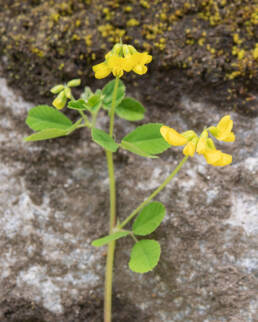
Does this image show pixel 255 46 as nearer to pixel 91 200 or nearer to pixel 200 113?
pixel 200 113

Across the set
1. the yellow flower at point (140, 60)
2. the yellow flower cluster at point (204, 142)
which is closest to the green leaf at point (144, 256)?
the yellow flower cluster at point (204, 142)

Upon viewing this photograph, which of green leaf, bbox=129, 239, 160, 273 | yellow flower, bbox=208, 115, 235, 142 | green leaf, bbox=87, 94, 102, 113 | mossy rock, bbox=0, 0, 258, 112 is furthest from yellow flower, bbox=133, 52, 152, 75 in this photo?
green leaf, bbox=129, 239, 160, 273

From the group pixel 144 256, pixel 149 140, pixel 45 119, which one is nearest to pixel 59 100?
pixel 45 119

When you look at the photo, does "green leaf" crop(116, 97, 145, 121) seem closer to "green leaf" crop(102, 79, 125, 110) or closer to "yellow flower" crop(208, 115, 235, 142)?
"green leaf" crop(102, 79, 125, 110)

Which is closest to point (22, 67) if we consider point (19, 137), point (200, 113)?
point (19, 137)

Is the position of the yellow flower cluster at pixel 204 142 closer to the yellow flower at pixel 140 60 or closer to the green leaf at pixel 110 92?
the yellow flower at pixel 140 60

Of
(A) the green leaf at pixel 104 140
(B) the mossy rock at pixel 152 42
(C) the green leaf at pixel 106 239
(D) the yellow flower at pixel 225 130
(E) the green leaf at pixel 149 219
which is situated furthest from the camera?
(B) the mossy rock at pixel 152 42
